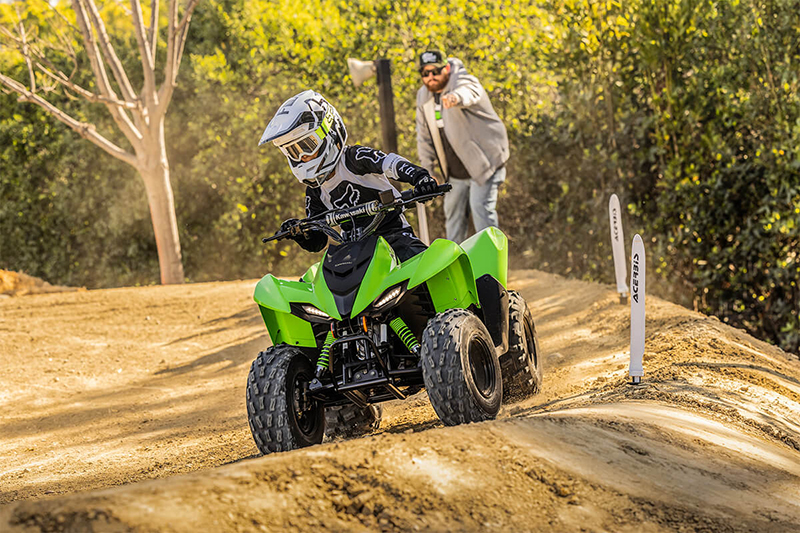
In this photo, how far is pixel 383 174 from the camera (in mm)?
5527

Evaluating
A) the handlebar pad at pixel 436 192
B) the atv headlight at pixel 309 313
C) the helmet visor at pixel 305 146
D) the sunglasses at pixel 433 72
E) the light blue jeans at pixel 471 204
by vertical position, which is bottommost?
the atv headlight at pixel 309 313

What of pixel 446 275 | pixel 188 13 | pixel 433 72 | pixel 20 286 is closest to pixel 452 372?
pixel 446 275

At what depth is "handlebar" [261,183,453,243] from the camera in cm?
489

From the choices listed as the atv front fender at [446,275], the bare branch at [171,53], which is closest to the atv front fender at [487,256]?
the atv front fender at [446,275]

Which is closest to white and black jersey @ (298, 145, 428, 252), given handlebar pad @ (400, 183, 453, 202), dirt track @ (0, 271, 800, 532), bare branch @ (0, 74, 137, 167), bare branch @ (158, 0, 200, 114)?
handlebar pad @ (400, 183, 453, 202)

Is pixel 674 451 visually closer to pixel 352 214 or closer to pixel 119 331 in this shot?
pixel 352 214

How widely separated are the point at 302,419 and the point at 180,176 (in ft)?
52.1

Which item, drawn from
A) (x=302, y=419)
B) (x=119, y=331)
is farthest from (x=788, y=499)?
(x=119, y=331)

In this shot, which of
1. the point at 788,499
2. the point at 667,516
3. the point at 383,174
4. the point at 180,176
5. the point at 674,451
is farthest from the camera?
the point at 180,176

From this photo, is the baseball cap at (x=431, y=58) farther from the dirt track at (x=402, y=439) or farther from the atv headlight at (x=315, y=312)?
the atv headlight at (x=315, y=312)

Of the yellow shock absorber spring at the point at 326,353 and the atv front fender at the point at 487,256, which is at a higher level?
the atv front fender at the point at 487,256

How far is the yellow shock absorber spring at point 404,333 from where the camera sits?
15.6ft

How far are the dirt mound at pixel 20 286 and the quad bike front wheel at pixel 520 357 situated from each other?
9067 millimetres

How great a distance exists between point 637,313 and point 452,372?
2.17 meters
